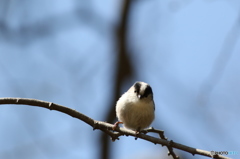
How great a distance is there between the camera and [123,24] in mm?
3574

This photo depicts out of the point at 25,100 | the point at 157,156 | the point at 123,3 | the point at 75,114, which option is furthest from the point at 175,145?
the point at 157,156

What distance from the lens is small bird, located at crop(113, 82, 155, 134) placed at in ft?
10.6

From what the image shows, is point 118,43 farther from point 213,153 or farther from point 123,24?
point 213,153

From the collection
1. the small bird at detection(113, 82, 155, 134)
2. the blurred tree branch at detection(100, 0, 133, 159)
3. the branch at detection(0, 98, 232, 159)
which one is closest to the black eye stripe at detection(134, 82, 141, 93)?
the small bird at detection(113, 82, 155, 134)

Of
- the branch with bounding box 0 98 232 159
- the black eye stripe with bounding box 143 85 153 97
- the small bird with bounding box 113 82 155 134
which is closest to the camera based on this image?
the branch with bounding box 0 98 232 159

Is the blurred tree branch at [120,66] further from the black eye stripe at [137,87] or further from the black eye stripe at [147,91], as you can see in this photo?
the black eye stripe at [147,91]

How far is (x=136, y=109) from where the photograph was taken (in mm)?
3240

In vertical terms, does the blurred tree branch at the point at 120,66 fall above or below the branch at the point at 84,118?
above

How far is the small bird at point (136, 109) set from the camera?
10.6 feet

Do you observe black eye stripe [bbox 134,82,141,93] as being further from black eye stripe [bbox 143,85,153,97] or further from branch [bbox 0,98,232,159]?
branch [bbox 0,98,232,159]

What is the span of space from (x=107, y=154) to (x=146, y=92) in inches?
27.6

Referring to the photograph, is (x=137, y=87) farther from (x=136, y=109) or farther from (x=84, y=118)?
(x=84, y=118)

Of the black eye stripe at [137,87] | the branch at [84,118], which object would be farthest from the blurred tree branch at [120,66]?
the branch at [84,118]

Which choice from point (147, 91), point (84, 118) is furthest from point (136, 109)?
point (84, 118)
